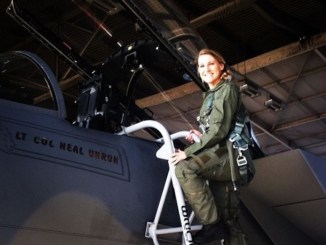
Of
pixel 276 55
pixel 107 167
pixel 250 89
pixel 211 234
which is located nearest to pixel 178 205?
pixel 211 234

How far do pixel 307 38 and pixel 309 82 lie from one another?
2.05 metres

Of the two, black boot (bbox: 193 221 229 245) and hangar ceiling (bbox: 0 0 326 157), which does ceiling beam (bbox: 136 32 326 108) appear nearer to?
hangar ceiling (bbox: 0 0 326 157)

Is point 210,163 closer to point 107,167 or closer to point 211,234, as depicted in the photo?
point 211,234

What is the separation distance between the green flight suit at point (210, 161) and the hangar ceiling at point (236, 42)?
5.08 metres

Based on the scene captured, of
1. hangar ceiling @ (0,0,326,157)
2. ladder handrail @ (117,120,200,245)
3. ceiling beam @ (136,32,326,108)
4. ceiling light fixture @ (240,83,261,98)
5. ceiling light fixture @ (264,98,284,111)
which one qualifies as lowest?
ladder handrail @ (117,120,200,245)

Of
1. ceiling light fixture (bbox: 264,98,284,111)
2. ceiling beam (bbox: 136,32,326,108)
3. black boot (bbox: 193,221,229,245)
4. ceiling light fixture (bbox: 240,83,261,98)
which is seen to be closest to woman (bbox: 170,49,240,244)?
black boot (bbox: 193,221,229,245)

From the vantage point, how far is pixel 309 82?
35.1 ft

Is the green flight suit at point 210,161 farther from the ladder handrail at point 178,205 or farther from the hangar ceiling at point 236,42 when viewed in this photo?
the hangar ceiling at point 236,42

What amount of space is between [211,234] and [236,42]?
26.6 feet

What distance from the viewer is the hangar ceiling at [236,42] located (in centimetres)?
865

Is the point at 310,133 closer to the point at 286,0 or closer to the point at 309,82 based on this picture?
the point at 309,82

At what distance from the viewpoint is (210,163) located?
2539mm

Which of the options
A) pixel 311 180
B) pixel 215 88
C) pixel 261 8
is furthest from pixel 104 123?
pixel 261 8

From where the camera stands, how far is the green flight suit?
2.49m
